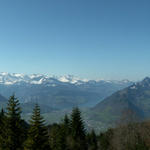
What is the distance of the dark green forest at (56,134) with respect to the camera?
2166 cm

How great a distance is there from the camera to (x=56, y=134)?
55.8 metres

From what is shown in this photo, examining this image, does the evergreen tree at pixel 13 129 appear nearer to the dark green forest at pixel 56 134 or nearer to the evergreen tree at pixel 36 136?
the dark green forest at pixel 56 134

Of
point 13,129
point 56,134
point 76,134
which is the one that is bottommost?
point 13,129

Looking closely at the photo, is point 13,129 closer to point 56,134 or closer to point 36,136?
point 36,136

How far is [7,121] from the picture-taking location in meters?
23.7

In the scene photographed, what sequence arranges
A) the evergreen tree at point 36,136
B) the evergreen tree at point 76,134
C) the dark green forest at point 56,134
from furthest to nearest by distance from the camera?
the evergreen tree at point 76,134
the dark green forest at point 56,134
the evergreen tree at point 36,136

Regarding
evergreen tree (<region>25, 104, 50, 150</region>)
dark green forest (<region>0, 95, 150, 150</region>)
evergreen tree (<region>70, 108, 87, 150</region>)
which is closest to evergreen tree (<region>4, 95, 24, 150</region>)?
dark green forest (<region>0, 95, 150, 150</region>)

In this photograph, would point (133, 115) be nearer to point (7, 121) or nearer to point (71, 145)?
point (71, 145)

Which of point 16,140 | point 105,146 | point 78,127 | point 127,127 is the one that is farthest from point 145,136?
point 16,140

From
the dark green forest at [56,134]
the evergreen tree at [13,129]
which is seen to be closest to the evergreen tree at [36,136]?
the dark green forest at [56,134]

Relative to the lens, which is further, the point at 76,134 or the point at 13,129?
the point at 76,134

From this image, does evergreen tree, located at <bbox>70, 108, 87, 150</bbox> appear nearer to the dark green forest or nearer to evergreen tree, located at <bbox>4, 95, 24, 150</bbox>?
the dark green forest

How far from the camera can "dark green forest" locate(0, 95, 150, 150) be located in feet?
71.1

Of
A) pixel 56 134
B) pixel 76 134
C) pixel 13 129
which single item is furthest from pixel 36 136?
pixel 56 134
